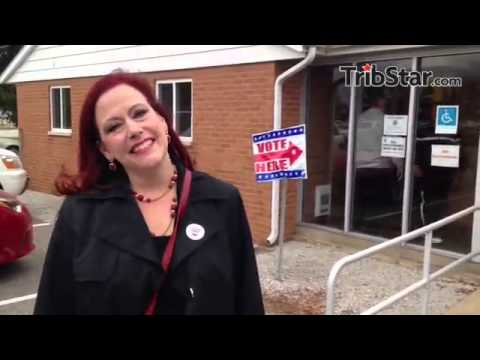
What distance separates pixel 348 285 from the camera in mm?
5742

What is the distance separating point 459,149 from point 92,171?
512 cm

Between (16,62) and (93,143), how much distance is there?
12281mm

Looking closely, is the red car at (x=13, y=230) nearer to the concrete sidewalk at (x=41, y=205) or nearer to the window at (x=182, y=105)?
the window at (x=182, y=105)

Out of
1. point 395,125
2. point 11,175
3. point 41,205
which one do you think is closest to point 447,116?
point 395,125

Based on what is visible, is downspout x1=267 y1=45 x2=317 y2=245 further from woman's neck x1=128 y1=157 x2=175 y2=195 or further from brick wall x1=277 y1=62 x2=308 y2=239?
woman's neck x1=128 y1=157 x2=175 y2=195

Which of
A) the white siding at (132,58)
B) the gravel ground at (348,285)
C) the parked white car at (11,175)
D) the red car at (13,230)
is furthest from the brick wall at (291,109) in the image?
the parked white car at (11,175)

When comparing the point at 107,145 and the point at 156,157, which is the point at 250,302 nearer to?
the point at 156,157

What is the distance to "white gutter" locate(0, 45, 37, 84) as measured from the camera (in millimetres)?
12482

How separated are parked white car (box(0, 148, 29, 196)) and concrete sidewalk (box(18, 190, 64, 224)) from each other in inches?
28.3

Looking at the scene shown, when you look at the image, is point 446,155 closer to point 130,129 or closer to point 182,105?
point 182,105

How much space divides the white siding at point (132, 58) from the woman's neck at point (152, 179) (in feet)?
11.5

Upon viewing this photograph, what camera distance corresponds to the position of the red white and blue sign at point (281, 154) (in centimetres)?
548

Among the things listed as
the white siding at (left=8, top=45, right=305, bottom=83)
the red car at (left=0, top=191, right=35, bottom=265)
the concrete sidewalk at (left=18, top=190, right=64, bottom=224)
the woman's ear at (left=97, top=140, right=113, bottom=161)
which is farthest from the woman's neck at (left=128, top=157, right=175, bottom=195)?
the concrete sidewalk at (left=18, top=190, right=64, bottom=224)
